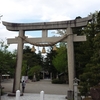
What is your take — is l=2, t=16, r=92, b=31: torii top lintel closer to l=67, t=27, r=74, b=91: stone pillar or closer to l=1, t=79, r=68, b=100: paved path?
l=67, t=27, r=74, b=91: stone pillar

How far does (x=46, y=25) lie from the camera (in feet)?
47.3

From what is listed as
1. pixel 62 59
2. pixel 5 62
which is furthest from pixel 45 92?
pixel 62 59

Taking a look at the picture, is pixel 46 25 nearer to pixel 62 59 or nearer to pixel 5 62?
pixel 5 62

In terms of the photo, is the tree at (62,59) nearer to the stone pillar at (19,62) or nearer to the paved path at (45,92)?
the paved path at (45,92)

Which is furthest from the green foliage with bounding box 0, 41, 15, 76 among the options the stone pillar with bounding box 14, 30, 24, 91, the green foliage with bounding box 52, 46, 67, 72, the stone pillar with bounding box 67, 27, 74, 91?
the green foliage with bounding box 52, 46, 67, 72

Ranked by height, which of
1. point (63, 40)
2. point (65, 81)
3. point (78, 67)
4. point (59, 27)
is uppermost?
point (59, 27)

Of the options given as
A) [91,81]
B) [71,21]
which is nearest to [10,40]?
[71,21]

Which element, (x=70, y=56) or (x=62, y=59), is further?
(x=62, y=59)

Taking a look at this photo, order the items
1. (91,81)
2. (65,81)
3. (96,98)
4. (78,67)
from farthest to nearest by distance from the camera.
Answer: (65,81)
(78,67)
(91,81)
(96,98)

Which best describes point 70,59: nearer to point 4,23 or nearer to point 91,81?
point 91,81

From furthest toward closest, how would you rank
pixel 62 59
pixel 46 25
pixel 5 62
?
pixel 62 59
pixel 5 62
pixel 46 25

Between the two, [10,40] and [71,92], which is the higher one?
[10,40]

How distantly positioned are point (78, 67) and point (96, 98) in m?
17.3

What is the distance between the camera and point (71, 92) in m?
12.8
